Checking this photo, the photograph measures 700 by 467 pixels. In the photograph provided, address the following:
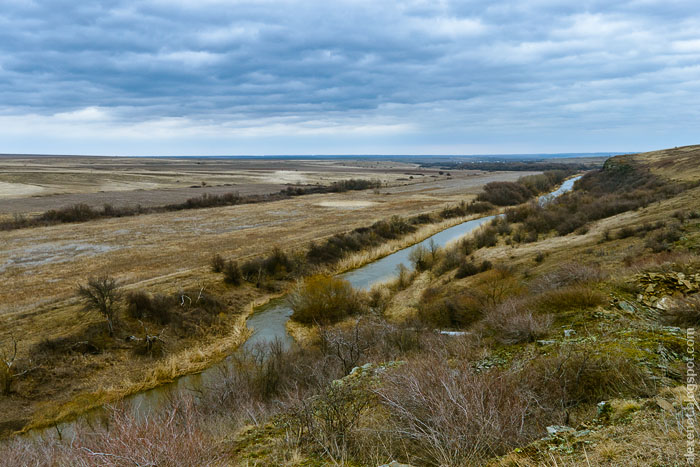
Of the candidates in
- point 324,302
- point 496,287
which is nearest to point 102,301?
point 324,302

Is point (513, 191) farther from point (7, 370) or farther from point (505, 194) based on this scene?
point (7, 370)

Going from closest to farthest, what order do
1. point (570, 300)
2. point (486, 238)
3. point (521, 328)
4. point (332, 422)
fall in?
1. point (332, 422)
2. point (521, 328)
3. point (570, 300)
4. point (486, 238)

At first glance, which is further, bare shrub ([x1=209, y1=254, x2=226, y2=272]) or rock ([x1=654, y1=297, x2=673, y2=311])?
bare shrub ([x1=209, y1=254, x2=226, y2=272])

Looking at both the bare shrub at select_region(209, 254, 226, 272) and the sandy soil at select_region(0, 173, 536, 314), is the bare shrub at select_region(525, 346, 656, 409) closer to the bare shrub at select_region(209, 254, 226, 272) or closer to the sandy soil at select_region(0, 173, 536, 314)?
Result: the sandy soil at select_region(0, 173, 536, 314)

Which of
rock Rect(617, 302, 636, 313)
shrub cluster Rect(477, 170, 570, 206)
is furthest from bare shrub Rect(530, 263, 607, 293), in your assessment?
shrub cluster Rect(477, 170, 570, 206)

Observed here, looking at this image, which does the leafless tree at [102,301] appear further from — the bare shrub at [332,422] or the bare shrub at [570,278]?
the bare shrub at [570,278]

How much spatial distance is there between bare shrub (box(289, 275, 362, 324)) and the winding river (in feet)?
4.56

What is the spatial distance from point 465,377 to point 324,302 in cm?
1607

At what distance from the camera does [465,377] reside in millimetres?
5797

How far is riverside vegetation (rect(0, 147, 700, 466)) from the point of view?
4.59 meters

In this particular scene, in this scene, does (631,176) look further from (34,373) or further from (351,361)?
(34,373)

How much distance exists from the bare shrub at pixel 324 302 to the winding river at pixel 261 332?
1389mm

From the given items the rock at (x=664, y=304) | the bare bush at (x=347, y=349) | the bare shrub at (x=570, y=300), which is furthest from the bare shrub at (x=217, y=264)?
the rock at (x=664, y=304)

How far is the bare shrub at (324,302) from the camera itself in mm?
21188
